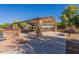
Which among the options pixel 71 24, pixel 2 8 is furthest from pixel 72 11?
pixel 2 8

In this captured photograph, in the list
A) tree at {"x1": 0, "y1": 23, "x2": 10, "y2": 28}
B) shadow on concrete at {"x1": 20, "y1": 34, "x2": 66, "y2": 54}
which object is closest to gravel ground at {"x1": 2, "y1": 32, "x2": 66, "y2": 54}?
shadow on concrete at {"x1": 20, "y1": 34, "x2": 66, "y2": 54}

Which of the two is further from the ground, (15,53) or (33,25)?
(33,25)

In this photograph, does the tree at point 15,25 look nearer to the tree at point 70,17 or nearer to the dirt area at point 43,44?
the dirt area at point 43,44

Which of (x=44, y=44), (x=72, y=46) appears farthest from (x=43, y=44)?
(x=72, y=46)

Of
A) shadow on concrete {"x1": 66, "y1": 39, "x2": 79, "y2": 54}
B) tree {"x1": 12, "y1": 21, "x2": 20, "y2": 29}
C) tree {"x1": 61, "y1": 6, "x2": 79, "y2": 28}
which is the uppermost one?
tree {"x1": 61, "y1": 6, "x2": 79, "y2": 28}

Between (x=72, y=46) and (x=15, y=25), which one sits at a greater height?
(x=15, y=25)

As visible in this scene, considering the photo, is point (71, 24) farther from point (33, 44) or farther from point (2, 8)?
point (2, 8)

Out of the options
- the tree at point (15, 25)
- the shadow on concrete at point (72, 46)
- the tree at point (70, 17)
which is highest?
the tree at point (70, 17)

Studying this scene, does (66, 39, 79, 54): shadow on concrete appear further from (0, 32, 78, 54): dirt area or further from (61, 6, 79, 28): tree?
(61, 6, 79, 28): tree

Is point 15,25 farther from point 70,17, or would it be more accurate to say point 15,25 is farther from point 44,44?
point 70,17

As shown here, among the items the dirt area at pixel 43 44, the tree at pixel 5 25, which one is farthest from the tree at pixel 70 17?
the tree at pixel 5 25

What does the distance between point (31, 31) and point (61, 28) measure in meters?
0.39

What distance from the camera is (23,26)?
17.5 ft

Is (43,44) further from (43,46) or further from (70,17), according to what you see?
(70,17)
